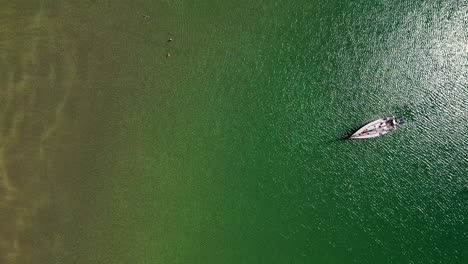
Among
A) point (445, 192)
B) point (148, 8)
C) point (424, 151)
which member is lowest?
point (445, 192)

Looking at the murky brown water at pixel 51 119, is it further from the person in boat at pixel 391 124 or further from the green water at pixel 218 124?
the person in boat at pixel 391 124

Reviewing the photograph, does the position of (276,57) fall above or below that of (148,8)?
below

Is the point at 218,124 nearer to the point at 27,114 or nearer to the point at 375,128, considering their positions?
the point at 375,128

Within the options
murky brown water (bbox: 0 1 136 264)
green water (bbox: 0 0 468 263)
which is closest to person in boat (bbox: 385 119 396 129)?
green water (bbox: 0 0 468 263)

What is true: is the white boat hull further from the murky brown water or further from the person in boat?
the murky brown water

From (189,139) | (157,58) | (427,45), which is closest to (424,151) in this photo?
(427,45)

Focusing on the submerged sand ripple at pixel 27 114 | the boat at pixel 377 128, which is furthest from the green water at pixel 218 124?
the boat at pixel 377 128

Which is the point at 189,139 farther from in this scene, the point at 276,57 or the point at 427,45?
the point at 427,45
